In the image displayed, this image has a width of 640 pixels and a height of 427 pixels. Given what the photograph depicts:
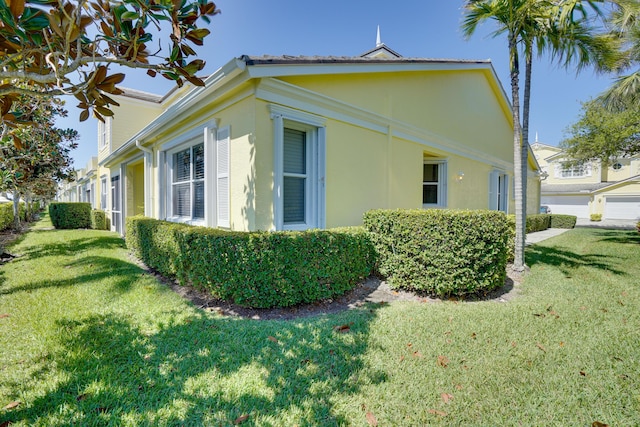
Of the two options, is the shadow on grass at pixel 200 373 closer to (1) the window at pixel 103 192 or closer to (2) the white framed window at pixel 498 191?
(2) the white framed window at pixel 498 191

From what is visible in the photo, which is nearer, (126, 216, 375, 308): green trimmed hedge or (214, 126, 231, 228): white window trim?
(126, 216, 375, 308): green trimmed hedge

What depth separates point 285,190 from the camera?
5.52 meters

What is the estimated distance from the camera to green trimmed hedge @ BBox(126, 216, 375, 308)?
4254mm

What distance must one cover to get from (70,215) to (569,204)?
43207 millimetres

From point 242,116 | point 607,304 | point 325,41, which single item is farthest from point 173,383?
point 325,41

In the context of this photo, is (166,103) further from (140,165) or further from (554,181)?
(554,181)

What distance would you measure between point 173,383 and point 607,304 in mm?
6630

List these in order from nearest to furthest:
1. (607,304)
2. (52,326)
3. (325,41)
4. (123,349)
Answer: (123,349) → (52,326) → (607,304) → (325,41)

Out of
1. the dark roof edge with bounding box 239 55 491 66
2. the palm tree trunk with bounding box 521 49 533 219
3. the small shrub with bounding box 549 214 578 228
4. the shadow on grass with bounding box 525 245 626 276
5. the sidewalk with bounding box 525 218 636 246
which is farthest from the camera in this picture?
the small shrub with bounding box 549 214 578 228

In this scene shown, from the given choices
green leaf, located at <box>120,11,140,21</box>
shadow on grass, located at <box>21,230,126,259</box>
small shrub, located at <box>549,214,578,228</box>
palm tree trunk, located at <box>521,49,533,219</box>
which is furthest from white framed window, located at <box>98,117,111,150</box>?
small shrub, located at <box>549,214,578,228</box>

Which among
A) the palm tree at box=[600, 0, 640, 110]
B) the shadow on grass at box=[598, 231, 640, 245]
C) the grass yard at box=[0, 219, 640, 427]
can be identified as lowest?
the grass yard at box=[0, 219, 640, 427]

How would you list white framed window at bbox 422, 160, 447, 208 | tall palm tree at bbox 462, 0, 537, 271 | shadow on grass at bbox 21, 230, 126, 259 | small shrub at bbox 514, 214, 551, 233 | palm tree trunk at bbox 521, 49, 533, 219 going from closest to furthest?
tall palm tree at bbox 462, 0, 537, 271
palm tree trunk at bbox 521, 49, 533, 219
shadow on grass at bbox 21, 230, 126, 259
white framed window at bbox 422, 160, 447, 208
small shrub at bbox 514, 214, 551, 233

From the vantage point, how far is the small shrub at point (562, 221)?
18875 millimetres

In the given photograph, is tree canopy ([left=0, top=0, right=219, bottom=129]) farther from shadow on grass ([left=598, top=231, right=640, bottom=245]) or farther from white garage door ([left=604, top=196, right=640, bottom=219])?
white garage door ([left=604, top=196, right=640, bottom=219])
